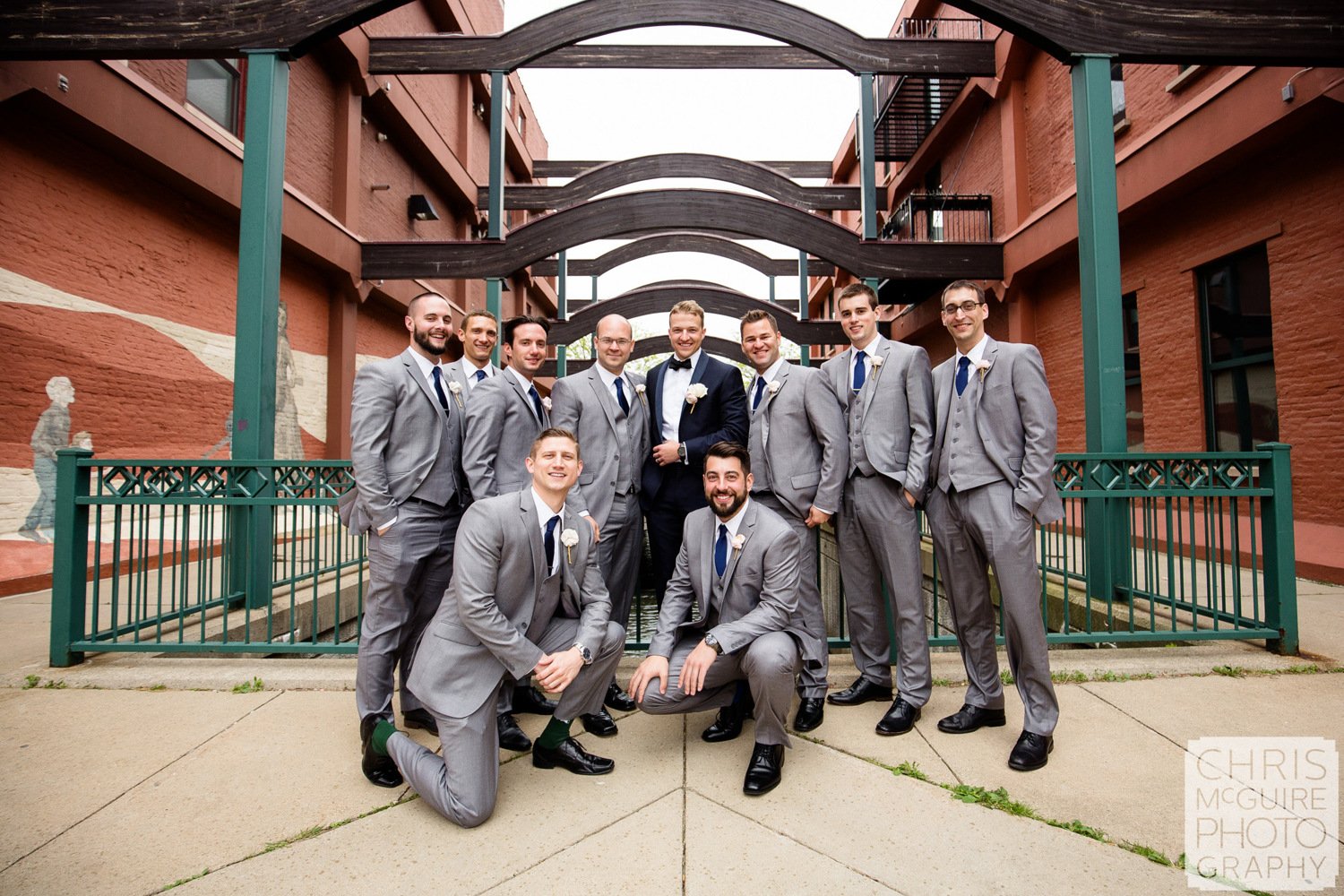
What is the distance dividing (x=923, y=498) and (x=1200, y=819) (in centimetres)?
162

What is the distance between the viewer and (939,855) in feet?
7.13

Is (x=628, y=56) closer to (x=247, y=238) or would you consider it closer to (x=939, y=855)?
(x=247, y=238)

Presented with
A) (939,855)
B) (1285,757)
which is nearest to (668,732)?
(939,855)

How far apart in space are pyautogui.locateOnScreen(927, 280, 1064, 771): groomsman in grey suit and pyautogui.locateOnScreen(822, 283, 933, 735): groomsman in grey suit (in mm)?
131

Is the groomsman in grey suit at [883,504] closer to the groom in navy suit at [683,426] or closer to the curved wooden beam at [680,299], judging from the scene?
the groom in navy suit at [683,426]

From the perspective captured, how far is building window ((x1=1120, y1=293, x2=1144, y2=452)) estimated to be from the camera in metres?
9.36

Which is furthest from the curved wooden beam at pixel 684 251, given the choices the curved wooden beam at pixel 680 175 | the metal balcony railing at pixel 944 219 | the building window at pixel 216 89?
the building window at pixel 216 89

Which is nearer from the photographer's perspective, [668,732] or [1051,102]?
[668,732]

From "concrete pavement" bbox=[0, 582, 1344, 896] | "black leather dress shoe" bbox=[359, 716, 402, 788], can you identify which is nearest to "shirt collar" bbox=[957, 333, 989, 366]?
"concrete pavement" bbox=[0, 582, 1344, 896]

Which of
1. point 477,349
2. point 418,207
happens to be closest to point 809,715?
point 477,349

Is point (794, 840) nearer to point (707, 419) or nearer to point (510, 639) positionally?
point (510, 639)

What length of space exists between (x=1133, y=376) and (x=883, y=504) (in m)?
8.58

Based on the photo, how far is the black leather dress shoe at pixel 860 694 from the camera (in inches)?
138

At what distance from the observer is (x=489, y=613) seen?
101 inches
